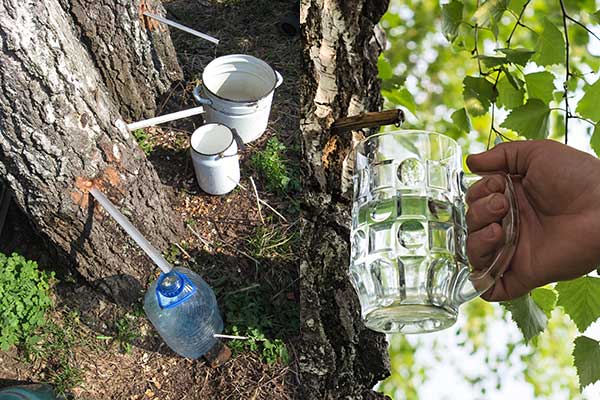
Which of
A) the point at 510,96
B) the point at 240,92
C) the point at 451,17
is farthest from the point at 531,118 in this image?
the point at 240,92

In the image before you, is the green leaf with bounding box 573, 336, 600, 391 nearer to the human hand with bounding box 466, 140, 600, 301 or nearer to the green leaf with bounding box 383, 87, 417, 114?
the human hand with bounding box 466, 140, 600, 301

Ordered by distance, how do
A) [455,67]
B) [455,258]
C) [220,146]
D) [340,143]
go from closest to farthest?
[455,258] < [340,143] < [220,146] < [455,67]

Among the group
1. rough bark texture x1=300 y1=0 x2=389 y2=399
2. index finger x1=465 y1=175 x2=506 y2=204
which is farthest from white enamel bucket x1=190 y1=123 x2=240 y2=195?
index finger x1=465 y1=175 x2=506 y2=204

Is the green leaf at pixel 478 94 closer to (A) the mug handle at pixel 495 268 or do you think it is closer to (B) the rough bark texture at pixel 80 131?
(A) the mug handle at pixel 495 268

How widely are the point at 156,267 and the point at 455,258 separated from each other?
0.79m

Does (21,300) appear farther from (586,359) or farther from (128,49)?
(586,359)

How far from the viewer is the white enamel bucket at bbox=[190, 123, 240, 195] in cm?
130

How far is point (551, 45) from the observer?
764 millimetres

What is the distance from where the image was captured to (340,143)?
2.68 feet

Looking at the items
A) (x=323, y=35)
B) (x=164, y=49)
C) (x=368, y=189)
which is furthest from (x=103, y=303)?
(x=368, y=189)

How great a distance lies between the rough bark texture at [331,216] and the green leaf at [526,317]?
18cm

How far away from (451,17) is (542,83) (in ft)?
0.49

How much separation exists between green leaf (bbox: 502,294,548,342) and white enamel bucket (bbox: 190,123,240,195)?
0.74 meters

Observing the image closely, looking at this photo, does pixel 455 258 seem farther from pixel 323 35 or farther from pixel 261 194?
pixel 261 194
